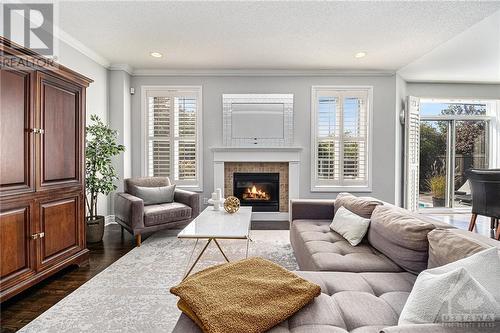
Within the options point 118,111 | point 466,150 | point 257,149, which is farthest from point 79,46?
point 466,150

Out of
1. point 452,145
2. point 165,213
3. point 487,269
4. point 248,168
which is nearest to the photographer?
point 487,269

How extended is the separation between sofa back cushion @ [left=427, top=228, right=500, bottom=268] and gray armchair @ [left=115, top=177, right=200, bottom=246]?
9.61 ft

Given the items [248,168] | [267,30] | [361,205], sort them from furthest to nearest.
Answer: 1. [248,168]
2. [267,30]
3. [361,205]

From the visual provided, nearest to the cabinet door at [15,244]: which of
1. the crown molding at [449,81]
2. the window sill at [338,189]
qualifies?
the window sill at [338,189]

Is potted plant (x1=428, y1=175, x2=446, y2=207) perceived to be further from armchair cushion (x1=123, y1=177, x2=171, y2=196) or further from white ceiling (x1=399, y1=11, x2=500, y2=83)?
armchair cushion (x1=123, y1=177, x2=171, y2=196)

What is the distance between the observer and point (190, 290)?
4.17ft

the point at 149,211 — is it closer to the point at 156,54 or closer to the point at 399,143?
the point at 156,54

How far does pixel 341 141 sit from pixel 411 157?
4.20 feet

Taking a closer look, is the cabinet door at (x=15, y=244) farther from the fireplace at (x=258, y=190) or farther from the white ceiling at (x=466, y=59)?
the white ceiling at (x=466, y=59)

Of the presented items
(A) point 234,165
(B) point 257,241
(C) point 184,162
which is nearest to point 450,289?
(B) point 257,241

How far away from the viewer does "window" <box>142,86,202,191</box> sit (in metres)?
4.89

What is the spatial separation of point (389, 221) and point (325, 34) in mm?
2472

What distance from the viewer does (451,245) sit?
1421mm

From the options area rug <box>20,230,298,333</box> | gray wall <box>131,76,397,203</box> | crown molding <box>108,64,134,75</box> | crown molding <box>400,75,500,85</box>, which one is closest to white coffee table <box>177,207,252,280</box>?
area rug <box>20,230,298,333</box>
